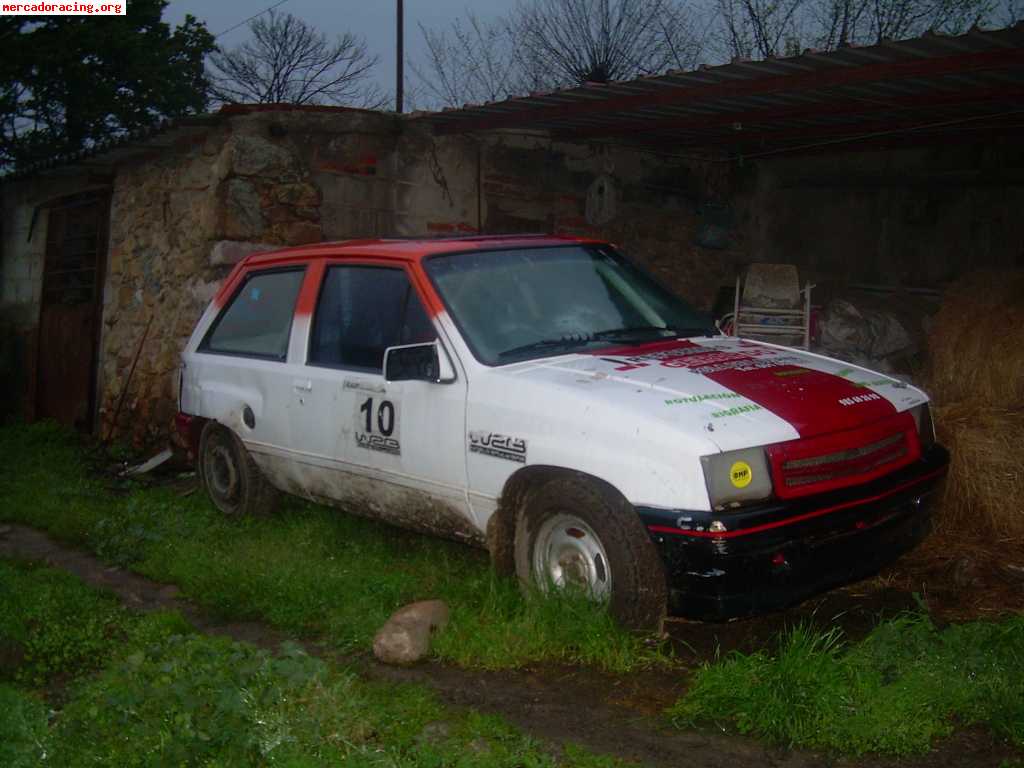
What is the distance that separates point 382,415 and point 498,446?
0.82 metres

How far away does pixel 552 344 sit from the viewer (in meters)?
4.75

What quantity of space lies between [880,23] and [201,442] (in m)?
16.9

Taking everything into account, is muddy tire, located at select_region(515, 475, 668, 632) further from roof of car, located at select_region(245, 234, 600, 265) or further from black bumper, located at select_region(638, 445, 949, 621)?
roof of car, located at select_region(245, 234, 600, 265)

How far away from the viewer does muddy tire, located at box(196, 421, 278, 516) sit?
6.22m

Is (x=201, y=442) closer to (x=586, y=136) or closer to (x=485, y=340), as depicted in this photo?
(x=485, y=340)

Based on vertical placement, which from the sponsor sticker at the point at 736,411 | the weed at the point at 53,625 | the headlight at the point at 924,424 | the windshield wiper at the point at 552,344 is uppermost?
the windshield wiper at the point at 552,344

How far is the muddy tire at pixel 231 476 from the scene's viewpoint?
20.4 ft

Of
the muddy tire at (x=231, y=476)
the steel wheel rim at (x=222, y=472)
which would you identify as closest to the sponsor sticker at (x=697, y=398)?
the muddy tire at (x=231, y=476)

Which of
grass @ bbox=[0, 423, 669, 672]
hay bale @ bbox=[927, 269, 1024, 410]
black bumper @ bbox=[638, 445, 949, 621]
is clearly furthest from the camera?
hay bale @ bbox=[927, 269, 1024, 410]

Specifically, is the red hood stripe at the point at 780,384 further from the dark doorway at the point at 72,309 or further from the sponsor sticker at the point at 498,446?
the dark doorway at the point at 72,309

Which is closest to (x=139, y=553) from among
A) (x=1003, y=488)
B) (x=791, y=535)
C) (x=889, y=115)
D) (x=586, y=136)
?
(x=791, y=535)

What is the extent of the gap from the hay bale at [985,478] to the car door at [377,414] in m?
2.58

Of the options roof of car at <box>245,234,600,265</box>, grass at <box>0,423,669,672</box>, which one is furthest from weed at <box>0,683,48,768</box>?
roof of car at <box>245,234,600,265</box>

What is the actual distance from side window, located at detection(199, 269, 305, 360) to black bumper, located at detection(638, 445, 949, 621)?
2.78 metres
